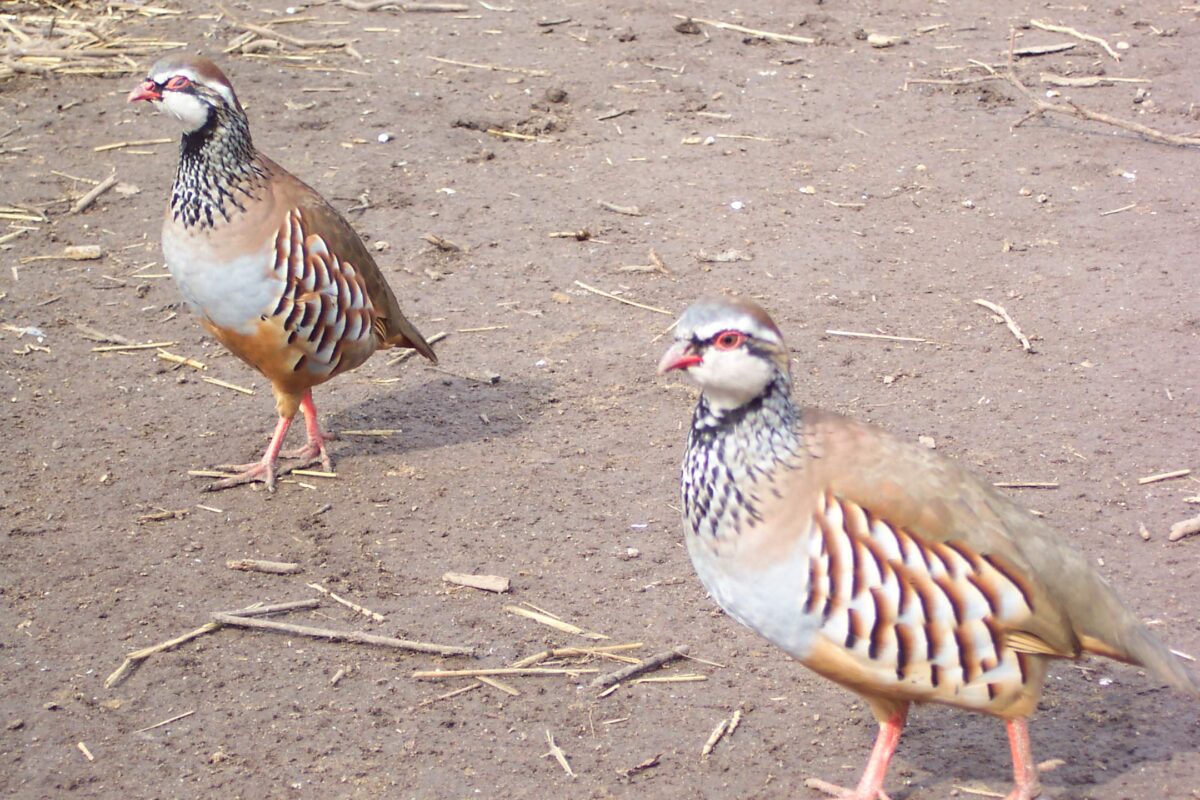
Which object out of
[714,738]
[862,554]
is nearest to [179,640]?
[714,738]

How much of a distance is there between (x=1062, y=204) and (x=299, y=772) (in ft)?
19.3

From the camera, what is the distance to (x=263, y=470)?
20.1 ft

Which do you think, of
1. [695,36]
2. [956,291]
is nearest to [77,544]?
[956,291]

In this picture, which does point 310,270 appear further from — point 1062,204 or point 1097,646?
point 1062,204

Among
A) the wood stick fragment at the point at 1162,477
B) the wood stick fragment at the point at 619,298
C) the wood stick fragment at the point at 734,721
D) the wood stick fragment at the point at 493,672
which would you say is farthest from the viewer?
the wood stick fragment at the point at 619,298

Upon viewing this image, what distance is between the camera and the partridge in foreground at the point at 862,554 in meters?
3.67

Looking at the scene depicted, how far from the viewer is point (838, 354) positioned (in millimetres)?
6895

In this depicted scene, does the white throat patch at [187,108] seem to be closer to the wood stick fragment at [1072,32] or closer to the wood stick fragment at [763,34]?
the wood stick fragment at [763,34]

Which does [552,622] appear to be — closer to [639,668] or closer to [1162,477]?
Result: [639,668]

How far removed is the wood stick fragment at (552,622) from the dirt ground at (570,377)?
43 mm

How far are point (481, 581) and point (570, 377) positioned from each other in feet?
5.79

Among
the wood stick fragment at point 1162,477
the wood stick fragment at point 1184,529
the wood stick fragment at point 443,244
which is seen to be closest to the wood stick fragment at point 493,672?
the wood stick fragment at point 1184,529

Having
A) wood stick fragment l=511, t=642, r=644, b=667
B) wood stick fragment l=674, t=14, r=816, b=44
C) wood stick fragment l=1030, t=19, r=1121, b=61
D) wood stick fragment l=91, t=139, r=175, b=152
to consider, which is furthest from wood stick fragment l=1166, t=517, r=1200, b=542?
wood stick fragment l=91, t=139, r=175, b=152

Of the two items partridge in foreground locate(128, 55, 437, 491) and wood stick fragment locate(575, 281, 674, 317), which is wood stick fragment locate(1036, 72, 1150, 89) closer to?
wood stick fragment locate(575, 281, 674, 317)
